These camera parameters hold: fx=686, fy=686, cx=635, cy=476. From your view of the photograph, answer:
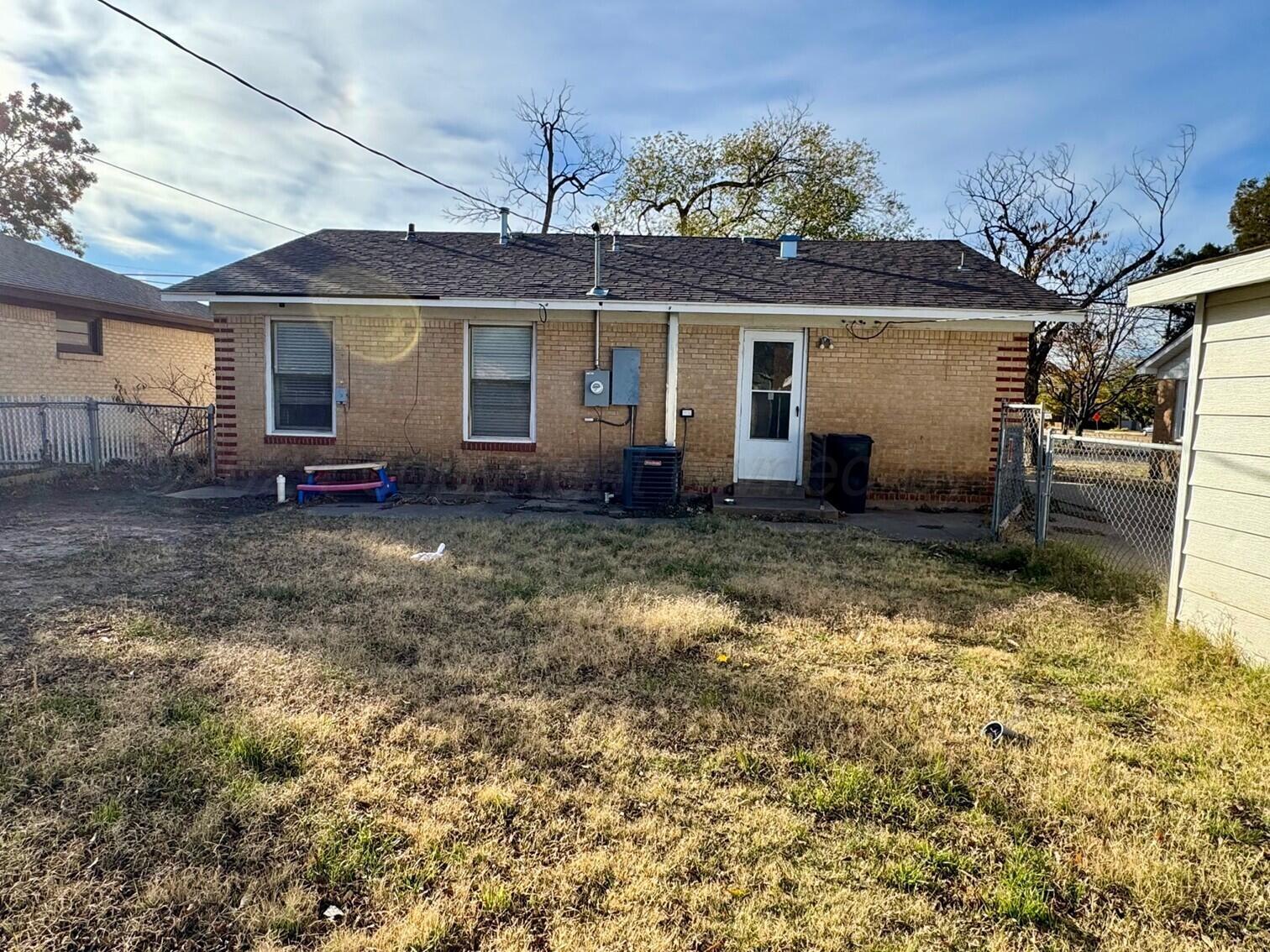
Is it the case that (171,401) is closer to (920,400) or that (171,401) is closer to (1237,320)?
(920,400)

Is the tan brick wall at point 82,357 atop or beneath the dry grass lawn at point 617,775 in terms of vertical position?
atop

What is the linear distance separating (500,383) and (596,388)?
1493 mm

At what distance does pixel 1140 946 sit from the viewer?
1.98 m

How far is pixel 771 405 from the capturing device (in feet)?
31.8

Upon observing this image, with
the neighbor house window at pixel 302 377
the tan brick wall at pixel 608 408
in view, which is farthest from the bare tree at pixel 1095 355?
the neighbor house window at pixel 302 377

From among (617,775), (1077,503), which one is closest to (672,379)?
(1077,503)

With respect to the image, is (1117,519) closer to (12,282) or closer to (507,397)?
(507,397)

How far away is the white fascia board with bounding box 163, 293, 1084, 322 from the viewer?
878cm

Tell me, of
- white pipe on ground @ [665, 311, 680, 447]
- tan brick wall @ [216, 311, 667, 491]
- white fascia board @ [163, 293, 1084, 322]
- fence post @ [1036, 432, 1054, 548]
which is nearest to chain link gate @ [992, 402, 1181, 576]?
fence post @ [1036, 432, 1054, 548]

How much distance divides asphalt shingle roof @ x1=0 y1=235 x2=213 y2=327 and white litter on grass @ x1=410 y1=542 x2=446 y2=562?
37.3ft

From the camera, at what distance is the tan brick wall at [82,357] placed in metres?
13.6

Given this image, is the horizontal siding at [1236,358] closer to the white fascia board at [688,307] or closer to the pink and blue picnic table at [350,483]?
the white fascia board at [688,307]

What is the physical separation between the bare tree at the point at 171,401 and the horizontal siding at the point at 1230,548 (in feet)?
41.6

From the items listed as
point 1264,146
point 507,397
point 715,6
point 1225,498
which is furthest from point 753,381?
point 1264,146
